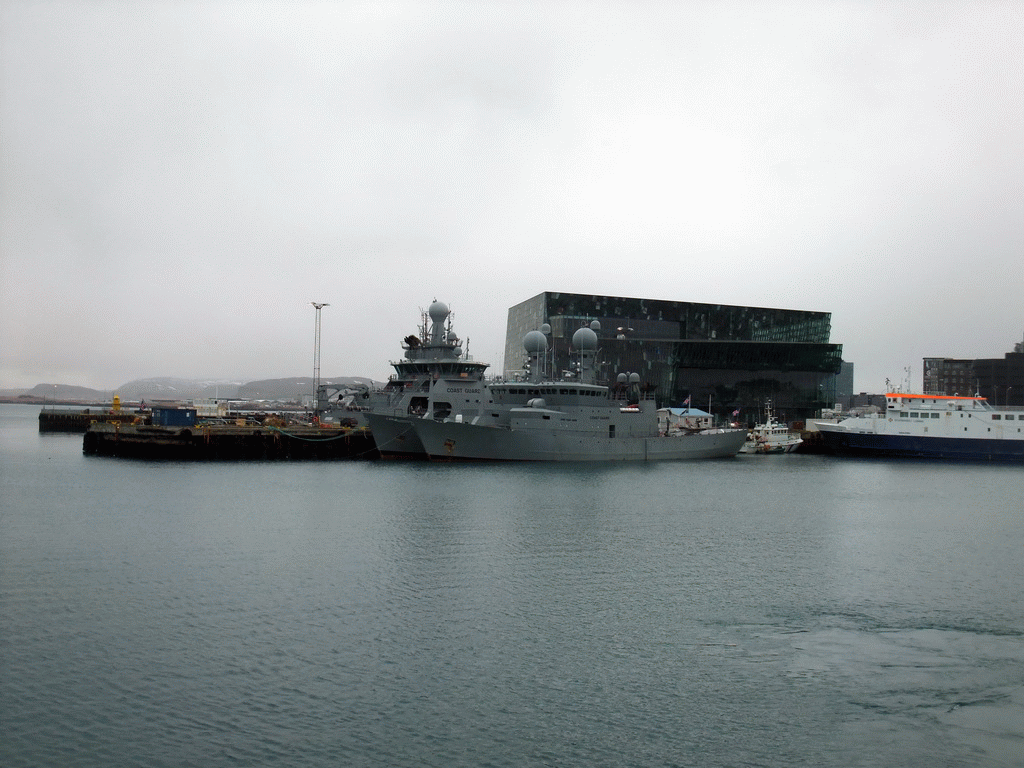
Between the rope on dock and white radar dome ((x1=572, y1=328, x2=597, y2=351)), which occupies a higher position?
white radar dome ((x1=572, y1=328, x2=597, y2=351))

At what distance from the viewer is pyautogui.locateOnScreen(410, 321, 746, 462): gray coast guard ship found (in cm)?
4959

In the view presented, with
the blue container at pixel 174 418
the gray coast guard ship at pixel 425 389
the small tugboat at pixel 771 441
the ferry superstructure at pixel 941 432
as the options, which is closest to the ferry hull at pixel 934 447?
the ferry superstructure at pixel 941 432

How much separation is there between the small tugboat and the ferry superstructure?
6.13m

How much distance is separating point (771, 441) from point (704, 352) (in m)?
20.7

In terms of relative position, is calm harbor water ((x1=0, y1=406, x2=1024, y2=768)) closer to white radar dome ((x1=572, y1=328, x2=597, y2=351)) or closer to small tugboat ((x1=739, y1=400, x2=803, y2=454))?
white radar dome ((x1=572, y1=328, x2=597, y2=351))

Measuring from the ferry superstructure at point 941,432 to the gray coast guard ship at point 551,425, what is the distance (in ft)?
67.3

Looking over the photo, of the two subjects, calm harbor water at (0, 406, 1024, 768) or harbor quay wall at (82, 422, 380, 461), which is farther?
harbor quay wall at (82, 422, 380, 461)

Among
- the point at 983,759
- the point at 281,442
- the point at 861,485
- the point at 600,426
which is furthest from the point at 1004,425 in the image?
the point at 983,759

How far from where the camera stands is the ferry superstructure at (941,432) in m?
65.4

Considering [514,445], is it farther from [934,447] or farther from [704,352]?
[704,352]

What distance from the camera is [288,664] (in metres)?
14.1

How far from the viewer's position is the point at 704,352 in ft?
308

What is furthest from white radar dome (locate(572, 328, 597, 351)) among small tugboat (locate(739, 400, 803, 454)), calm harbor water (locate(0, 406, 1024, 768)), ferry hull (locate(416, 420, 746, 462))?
calm harbor water (locate(0, 406, 1024, 768))

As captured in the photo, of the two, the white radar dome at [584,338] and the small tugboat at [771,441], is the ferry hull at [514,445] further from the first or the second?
the small tugboat at [771,441]
